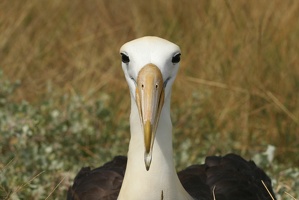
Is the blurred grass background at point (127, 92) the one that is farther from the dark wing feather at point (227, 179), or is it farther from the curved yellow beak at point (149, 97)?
the curved yellow beak at point (149, 97)

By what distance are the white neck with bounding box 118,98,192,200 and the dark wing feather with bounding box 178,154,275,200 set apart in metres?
0.61

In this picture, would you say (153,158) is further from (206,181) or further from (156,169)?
(206,181)

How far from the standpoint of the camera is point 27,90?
7645mm

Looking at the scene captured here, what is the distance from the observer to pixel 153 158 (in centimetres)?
441

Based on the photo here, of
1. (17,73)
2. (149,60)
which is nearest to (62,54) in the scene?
(17,73)

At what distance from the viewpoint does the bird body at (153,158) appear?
407 centimetres

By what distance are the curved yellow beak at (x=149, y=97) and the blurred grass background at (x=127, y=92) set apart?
56.5 inches

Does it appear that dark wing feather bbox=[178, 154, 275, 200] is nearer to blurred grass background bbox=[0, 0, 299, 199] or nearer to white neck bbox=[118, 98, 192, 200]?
blurred grass background bbox=[0, 0, 299, 199]

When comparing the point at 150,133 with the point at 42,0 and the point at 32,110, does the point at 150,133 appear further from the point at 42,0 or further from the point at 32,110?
the point at 42,0

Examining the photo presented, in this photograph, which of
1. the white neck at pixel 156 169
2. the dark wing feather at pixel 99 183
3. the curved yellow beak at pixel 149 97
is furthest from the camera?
the dark wing feather at pixel 99 183

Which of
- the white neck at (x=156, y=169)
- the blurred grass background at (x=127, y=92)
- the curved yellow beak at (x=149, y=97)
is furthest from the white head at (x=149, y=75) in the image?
the blurred grass background at (x=127, y=92)

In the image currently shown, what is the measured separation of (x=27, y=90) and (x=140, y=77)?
368 centimetres

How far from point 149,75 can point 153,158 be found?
52 centimetres

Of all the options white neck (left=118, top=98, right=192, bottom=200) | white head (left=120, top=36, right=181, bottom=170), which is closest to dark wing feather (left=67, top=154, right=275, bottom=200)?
white neck (left=118, top=98, right=192, bottom=200)
